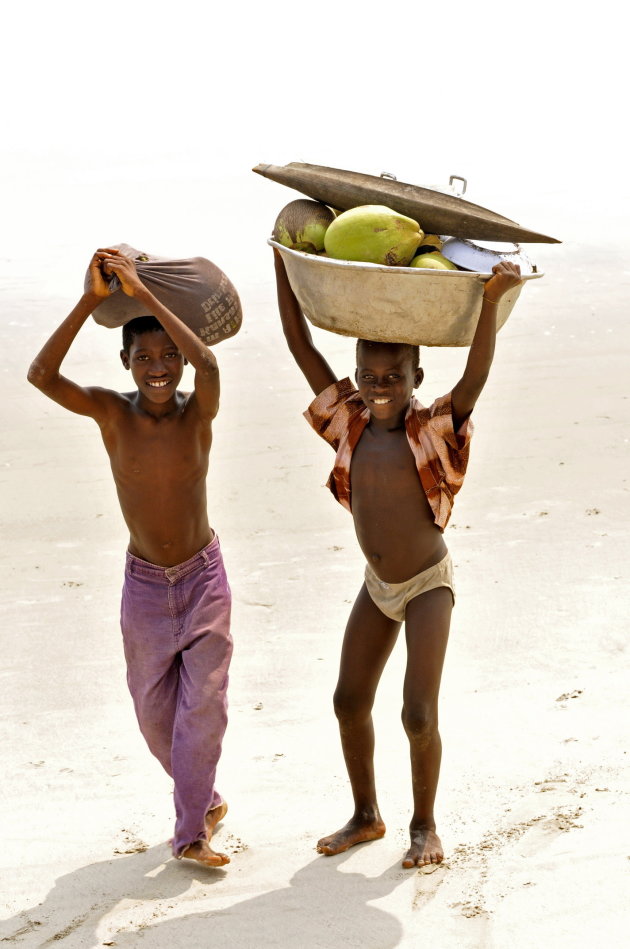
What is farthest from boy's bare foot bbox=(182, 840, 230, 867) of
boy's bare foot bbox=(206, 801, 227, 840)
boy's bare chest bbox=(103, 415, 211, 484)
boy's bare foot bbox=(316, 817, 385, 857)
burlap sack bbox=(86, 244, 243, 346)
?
burlap sack bbox=(86, 244, 243, 346)

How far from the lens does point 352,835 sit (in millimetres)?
3723

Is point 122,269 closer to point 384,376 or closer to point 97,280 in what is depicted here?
point 97,280

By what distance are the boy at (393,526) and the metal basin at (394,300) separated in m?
0.19

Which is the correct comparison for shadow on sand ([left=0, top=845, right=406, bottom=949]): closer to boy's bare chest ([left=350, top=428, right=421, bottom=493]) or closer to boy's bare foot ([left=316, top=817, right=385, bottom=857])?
boy's bare foot ([left=316, top=817, right=385, bottom=857])

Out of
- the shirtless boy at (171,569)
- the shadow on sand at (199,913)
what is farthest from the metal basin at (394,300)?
the shadow on sand at (199,913)

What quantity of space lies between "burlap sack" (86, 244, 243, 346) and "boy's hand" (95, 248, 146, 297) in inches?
4.4

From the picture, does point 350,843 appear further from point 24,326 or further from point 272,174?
point 24,326

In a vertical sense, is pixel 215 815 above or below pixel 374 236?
below

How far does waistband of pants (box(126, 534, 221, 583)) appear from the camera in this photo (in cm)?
374

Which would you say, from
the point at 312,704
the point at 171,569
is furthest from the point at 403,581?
the point at 312,704

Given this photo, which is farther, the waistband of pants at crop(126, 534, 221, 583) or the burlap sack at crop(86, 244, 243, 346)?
the waistband of pants at crop(126, 534, 221, 583)

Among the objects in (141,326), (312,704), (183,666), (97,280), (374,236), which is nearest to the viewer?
(374,236)

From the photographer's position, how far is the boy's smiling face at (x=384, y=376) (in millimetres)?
3555

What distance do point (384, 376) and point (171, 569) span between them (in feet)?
2.94
